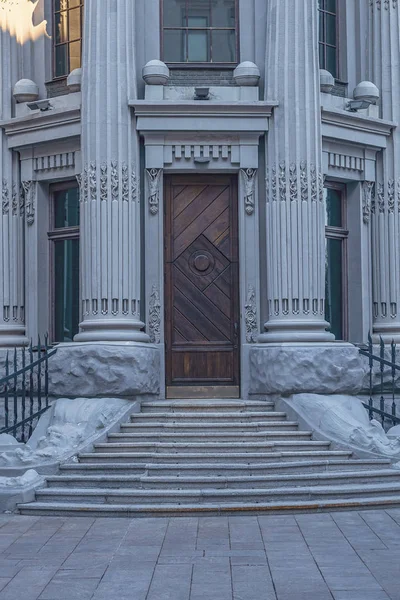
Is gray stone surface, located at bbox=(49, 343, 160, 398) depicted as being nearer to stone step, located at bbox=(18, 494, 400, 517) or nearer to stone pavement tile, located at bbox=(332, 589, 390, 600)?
stone step, located at bbox=(18, 494, 400, 517)

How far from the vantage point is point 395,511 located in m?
12.0

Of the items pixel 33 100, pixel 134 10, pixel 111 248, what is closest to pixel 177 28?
pixel 134 10

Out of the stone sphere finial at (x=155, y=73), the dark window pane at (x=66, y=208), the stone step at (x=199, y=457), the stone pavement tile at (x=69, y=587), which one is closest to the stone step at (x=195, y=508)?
the stone step at (x=199, y=457)

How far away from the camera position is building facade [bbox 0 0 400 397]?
15258mm

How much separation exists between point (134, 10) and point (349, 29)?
3.91 meters

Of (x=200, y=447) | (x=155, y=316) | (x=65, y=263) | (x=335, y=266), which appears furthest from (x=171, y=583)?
(x=335, y=266)

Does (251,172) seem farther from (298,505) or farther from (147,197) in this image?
(298,505)

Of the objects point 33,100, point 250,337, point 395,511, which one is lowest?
point 395,511

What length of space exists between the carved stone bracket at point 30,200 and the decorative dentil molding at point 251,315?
12.7 feet

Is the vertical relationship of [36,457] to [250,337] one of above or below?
below

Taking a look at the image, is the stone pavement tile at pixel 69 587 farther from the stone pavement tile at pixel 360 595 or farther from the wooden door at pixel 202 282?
the wooden door at pixel 202 282

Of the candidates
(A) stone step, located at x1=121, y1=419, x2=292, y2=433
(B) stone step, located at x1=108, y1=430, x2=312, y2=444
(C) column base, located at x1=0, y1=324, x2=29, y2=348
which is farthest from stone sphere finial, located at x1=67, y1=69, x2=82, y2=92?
(B) stone step, located at x1=108, y1=430, x2=312, y2=444

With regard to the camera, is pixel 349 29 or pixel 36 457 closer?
pixel 36 457

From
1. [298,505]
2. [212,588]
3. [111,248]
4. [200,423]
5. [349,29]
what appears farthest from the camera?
[349,29]
